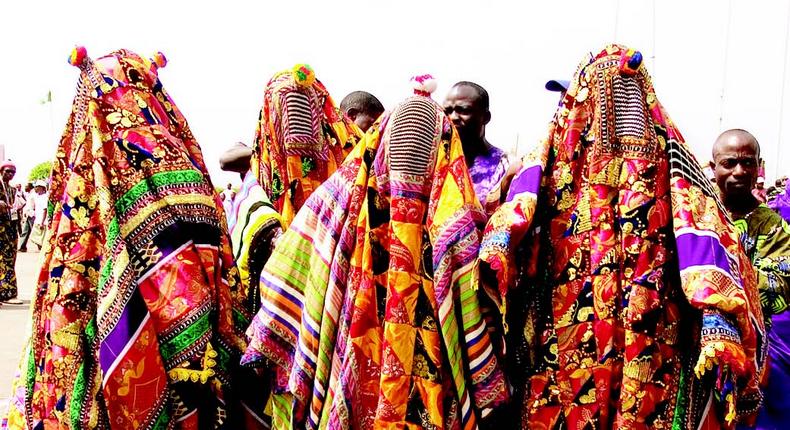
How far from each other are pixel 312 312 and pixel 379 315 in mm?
287

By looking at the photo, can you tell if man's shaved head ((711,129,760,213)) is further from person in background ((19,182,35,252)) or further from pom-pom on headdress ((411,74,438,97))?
person in background ((19,182,35,252))

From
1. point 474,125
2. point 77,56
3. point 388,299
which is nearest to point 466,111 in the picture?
point 474,125

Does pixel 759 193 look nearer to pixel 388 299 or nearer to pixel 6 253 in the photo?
pixel 388 299

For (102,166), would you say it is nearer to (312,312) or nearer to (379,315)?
(312,312)

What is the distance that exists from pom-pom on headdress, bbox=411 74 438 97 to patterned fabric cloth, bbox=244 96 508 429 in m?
0.04

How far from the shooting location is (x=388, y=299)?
3.25 metres

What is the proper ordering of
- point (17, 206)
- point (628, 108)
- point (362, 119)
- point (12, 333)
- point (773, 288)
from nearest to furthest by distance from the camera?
point (628, 108) < point (773, 288) < point (362, 119) < point (12, 333) < point (17, 206)

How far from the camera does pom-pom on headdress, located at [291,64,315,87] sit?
409 centimetres

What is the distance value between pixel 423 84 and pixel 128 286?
144cm

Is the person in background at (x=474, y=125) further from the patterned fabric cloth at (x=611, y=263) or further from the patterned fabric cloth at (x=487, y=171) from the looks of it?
the patterned fabric cloth at (x=611, y=263)

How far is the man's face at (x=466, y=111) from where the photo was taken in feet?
15.0

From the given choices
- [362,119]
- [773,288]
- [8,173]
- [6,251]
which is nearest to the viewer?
[773,288]

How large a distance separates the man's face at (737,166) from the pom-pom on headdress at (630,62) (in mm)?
1503

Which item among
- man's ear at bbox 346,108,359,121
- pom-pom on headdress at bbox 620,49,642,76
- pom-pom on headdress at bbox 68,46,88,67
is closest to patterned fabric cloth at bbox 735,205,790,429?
pom-pom on headdress at bbox 620,49,642,76
